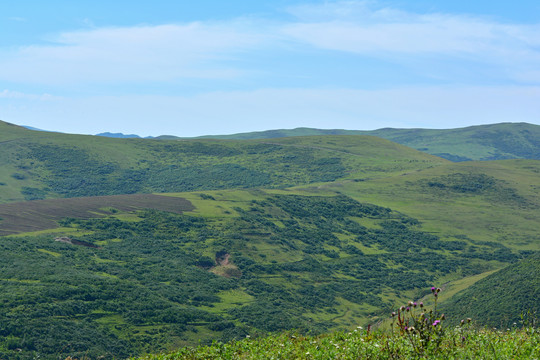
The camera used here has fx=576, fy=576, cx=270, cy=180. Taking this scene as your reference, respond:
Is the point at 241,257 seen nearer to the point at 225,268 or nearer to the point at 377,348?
the point at 225,268

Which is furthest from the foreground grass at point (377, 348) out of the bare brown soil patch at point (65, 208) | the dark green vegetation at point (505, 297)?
the bare brown soil patch at point (65, 208)

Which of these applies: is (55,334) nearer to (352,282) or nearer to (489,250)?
(352,282)

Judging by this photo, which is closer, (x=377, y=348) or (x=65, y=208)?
(x=377, y=348)

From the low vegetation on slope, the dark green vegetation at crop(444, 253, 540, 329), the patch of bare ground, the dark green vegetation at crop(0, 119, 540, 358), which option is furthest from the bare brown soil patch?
the dark green vegetation at crop(444, 253, 540, 329)

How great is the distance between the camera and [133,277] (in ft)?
252

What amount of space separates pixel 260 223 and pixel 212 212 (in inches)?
406

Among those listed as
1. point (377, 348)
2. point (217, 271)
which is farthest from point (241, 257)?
point (377, 348)

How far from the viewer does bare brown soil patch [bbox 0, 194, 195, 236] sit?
9215cm

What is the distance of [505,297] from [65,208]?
259 feet

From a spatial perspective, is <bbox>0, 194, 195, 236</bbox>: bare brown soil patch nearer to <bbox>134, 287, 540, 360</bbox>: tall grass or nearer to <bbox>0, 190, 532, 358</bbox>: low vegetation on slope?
<bbox>0, 190, 532, 358</bbox>: low vegetation on slope

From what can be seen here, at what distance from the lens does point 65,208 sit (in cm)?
10712

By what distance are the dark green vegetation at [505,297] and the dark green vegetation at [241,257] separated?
661mm

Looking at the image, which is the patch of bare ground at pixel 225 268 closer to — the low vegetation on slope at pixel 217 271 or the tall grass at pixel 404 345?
the low vegetation on slope at pixel 217 271

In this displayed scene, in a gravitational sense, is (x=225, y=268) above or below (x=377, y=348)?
below
